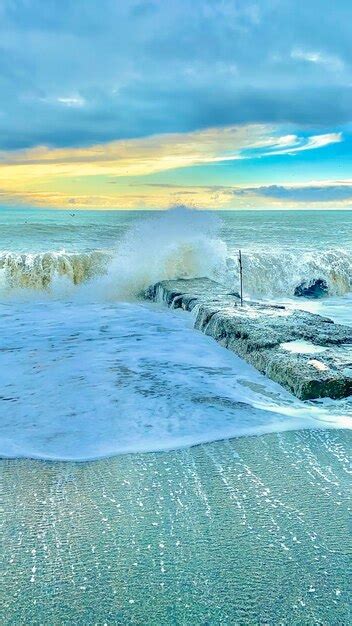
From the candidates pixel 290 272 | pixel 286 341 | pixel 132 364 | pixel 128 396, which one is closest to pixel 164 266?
pixel 290 272

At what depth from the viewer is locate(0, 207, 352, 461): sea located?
4535mm

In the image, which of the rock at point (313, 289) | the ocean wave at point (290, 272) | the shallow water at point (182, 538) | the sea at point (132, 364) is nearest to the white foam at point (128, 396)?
the sea at point (132, 364)

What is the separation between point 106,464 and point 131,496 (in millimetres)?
570

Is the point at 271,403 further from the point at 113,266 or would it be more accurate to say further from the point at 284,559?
the point at 113,266

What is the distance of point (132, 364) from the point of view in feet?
21.5

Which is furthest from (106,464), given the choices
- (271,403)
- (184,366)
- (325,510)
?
(184,366)

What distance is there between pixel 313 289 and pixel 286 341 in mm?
9299

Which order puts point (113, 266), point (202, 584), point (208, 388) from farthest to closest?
point (113, 266) < point (208, 388) < point (202, 584)

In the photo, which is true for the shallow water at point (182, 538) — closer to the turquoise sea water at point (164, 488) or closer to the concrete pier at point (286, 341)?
the turquoise sea water at point (164, 488)

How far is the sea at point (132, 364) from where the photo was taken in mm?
4535

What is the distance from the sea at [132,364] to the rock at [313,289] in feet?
0.75

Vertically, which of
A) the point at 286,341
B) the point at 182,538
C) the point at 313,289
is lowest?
the point at 313,289

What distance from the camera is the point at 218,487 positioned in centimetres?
349

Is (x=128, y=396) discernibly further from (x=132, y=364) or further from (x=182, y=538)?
(x=182, y=538)
